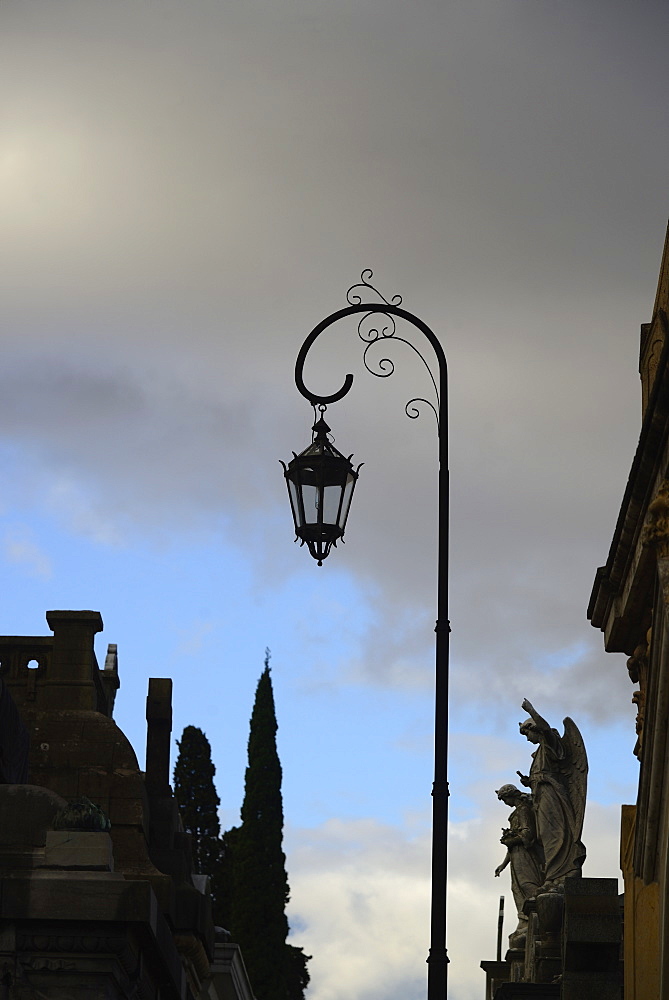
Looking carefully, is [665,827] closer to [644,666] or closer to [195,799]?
[644,666]

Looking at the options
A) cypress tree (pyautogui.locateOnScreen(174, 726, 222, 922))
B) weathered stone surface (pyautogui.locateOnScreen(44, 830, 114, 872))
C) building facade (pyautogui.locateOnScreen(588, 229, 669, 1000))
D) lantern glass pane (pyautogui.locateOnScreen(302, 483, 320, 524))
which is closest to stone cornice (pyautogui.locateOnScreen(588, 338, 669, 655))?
building facade (pyautogui.locateOnScreen(588, 229, 669, 1000))

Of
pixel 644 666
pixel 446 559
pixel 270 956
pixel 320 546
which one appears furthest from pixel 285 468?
pixel 270 956

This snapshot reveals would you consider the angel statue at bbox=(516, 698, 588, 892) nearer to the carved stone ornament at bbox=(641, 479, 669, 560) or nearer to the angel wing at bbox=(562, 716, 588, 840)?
the angel wing at bbox=(562, 716, 588, 840)

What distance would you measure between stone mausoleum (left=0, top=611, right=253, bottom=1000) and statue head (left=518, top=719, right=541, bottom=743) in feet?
14.7

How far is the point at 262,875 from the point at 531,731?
34.3 metres

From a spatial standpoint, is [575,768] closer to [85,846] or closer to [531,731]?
[531,731]

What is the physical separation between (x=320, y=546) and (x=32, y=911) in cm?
384

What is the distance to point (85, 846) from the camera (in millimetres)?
13297

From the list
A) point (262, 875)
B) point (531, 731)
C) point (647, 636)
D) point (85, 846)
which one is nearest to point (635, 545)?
point (647, 636)

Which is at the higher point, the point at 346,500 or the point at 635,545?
the point at 346,500

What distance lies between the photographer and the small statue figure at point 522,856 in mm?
18641

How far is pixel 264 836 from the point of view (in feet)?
173

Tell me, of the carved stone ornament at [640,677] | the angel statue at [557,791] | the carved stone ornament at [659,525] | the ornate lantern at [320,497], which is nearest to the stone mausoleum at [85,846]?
the ornate lantern at [320,497]

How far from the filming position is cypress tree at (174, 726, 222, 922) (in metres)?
53.4
